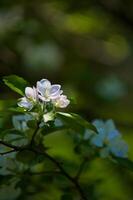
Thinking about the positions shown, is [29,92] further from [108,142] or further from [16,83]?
[108,142]

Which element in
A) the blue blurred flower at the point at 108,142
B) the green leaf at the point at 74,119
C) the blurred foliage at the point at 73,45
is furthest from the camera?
the blurred foliage at the point at 73,45

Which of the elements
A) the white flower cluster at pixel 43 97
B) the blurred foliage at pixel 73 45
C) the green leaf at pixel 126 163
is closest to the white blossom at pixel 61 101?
the white flower cluster at pixel 43 97

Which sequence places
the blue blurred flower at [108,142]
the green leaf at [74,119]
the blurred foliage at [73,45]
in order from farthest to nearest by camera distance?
the blurred foliage at [73,45], the blue blurred flower at [108,142], the green leaf at [74,119]

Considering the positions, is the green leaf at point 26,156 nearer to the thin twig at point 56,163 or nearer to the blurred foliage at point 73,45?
the thin twig at point 56,163

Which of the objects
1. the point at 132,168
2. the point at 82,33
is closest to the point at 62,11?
the point at 82,33

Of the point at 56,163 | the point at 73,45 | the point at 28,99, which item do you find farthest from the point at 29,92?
the point at 73,45

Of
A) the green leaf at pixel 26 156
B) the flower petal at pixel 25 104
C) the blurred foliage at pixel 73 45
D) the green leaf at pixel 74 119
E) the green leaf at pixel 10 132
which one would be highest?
the blurred foliage at pixel 73 45

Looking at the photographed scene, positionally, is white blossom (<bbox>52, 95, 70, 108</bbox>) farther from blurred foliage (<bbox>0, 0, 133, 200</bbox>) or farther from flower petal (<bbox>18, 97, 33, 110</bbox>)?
blurred foliage (<bbox>0, 0, 133, 200</bbox>)

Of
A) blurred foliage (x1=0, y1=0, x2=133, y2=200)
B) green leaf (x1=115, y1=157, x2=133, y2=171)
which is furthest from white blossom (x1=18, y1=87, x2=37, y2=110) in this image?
blurred foliage (x1=0, y1=0, x2=133, y2=200)
